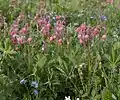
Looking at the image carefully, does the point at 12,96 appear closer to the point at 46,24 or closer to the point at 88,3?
the point at 46,24

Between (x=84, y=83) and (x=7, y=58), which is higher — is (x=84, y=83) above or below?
below

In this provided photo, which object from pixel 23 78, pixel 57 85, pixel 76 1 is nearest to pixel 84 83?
pixel 57 85

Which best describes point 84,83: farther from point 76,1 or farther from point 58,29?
point 76,1

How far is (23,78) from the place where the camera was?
2.81 metres

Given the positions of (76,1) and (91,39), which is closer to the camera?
(91,39)

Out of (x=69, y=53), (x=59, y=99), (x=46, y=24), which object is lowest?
(x=59, y=99)

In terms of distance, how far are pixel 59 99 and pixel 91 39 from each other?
508mm

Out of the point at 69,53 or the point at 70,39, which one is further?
the point at 70,39

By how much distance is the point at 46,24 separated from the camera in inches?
123

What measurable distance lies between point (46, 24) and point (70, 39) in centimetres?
27

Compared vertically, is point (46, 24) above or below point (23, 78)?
above

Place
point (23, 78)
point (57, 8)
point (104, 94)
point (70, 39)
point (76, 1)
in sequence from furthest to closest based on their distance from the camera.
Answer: point (76, 1), point (57, 8), point (70, 39), point (23, 78), point (104, 94)

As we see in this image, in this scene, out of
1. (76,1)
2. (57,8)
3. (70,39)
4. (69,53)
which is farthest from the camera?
(76,1)

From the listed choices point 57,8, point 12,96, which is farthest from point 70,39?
point 57,8
